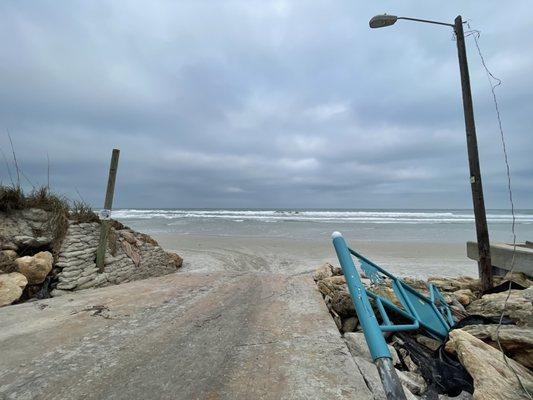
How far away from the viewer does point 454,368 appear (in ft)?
9.05

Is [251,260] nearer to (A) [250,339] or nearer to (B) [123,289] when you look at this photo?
(B) [123,289]

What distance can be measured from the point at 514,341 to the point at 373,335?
2.00m

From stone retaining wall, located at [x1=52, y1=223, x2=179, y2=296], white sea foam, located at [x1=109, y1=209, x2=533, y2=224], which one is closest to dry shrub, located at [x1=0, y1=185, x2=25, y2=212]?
stone retaining wall, located at [x1=52, y1=223, x2=179, y2=296]

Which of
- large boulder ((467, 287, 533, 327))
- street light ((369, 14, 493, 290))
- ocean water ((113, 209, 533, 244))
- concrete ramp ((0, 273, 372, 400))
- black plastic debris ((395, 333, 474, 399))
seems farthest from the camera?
ocean water ((113, 209, 533, 244))

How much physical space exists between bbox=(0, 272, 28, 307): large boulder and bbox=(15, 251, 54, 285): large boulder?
11 cm

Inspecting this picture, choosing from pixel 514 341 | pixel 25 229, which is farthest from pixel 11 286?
pixel 514 341

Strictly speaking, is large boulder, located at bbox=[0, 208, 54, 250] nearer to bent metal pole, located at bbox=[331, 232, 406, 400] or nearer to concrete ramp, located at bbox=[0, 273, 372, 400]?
concrete ramp, located at bbox=[0, 273, 372, 400]

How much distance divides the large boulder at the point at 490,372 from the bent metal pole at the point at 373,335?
3.47 ft

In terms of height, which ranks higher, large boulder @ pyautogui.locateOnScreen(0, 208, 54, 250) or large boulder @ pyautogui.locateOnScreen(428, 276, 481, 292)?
large boulder @ pyautogui.locateOnScreen(0, 208, 54, 250)

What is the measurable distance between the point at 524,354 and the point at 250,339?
2444 mm

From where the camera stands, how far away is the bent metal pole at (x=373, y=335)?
1.53 metres

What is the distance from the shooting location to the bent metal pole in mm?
1532

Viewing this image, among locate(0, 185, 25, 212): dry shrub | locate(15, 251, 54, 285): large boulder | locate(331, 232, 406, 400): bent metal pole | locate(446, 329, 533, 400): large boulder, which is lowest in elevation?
locate(446, 329, 533, 400): large boulder

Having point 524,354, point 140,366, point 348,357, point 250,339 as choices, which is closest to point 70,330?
point 140,366
